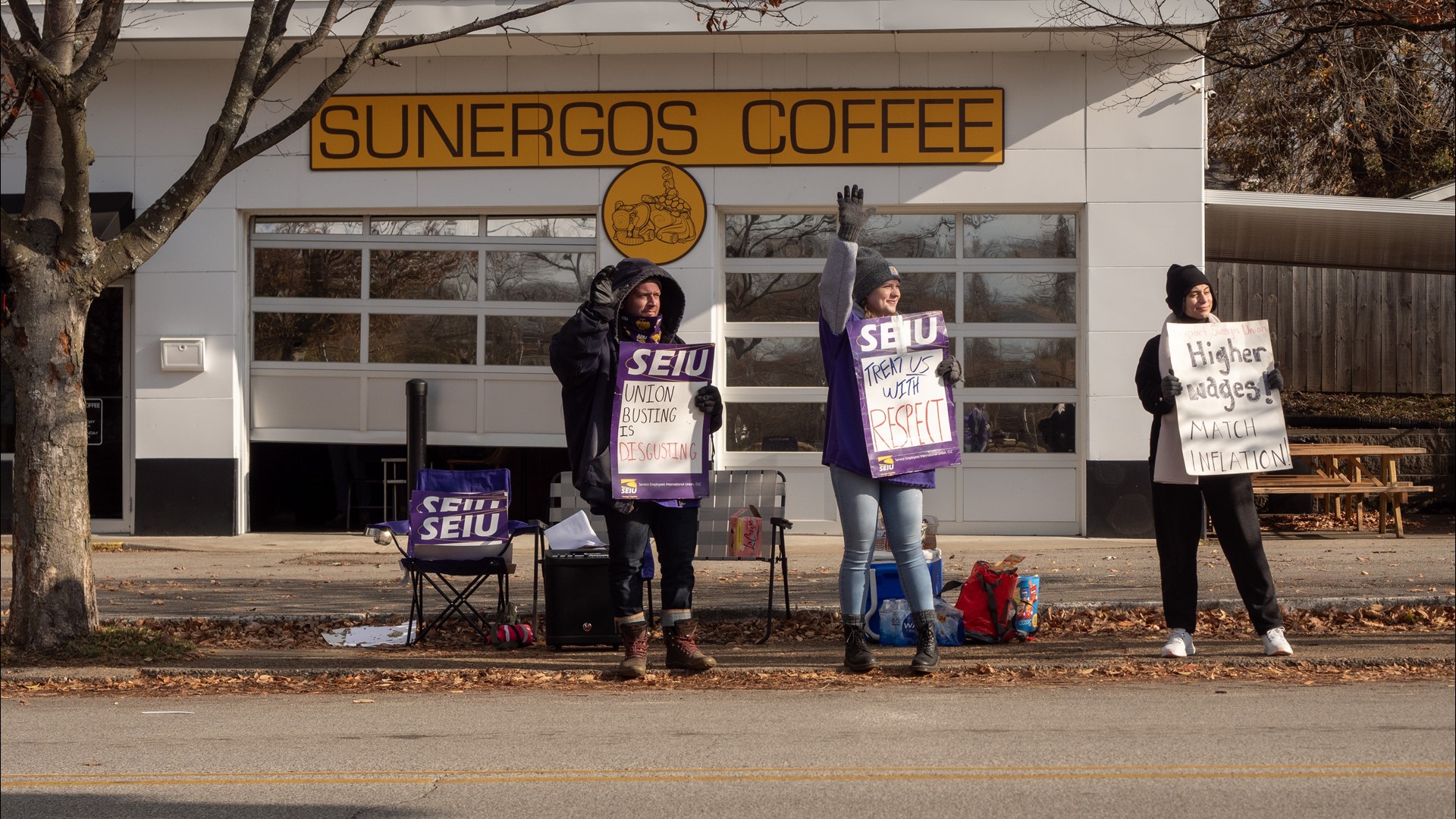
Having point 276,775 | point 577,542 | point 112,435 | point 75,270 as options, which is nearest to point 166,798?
point 276,775

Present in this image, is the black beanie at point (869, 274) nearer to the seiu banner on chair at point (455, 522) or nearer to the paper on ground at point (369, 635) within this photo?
the seiu banner on chair at point (455, 522)

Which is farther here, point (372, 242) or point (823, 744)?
point (372, 242)

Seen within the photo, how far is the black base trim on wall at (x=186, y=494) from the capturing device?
14.2 metres

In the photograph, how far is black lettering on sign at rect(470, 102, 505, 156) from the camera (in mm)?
13953

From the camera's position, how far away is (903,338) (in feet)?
23.9

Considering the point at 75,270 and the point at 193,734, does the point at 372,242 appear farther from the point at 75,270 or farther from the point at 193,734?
the point at 193,734

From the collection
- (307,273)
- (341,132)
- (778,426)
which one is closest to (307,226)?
(307,273)

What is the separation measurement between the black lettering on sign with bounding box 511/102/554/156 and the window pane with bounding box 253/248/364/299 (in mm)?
2064

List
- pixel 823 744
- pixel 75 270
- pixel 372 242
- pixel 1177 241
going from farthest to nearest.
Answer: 1. pixel 372 242
2. pixel 1177 241
3. pixel 75 270
4. pixel 823 744

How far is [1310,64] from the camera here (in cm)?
1075

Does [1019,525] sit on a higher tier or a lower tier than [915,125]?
lower

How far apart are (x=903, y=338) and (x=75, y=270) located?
4.79 meters

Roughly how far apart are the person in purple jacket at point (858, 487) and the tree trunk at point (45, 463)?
442 centimetres

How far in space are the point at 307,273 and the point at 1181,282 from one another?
9800mm
